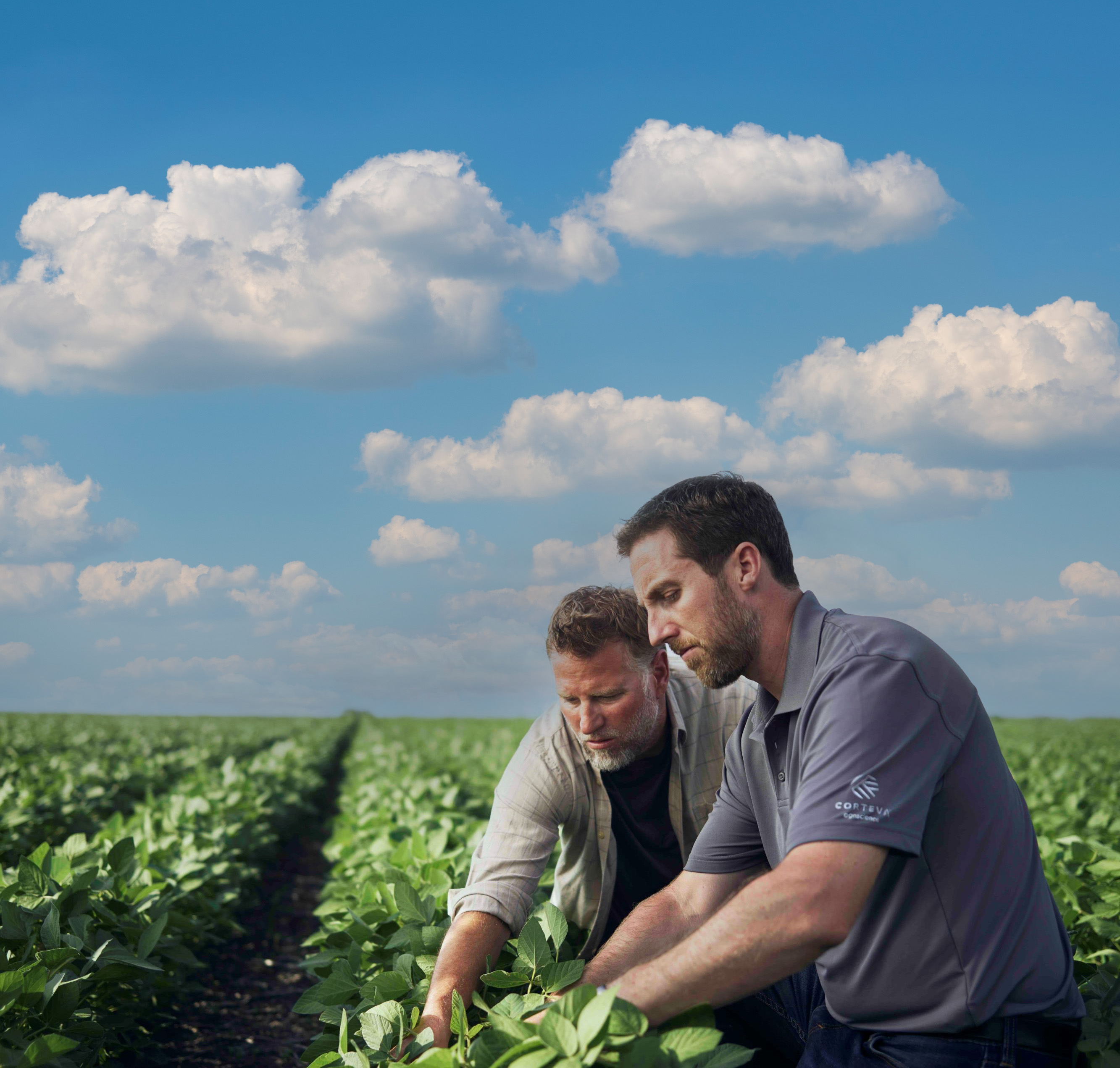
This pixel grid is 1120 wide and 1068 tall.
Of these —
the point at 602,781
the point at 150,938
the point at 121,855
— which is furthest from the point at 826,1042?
the point at 121,855

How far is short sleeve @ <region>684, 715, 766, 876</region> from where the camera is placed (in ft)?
8.48

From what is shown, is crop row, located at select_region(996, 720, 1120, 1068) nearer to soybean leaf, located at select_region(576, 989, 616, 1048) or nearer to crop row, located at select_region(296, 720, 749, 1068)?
crop row, located at select_region(296, 720, 749, 1068)

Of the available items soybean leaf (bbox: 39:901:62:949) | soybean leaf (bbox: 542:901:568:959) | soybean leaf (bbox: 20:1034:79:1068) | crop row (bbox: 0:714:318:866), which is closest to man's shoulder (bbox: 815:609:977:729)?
soybean leaf (bbox: 542:901:568:959)

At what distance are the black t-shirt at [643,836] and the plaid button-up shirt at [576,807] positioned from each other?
0.17 feet

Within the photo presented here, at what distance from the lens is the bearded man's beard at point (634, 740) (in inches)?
122

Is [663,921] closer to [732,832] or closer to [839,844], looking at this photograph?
[732,832]

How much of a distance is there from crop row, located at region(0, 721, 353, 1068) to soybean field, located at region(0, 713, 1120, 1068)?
0.03ft

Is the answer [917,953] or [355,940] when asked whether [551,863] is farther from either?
[917,953]

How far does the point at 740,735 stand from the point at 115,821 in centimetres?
380

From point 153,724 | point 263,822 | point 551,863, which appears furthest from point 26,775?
point 153,724

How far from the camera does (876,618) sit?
2215 mm

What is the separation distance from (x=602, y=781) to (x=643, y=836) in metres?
0.31

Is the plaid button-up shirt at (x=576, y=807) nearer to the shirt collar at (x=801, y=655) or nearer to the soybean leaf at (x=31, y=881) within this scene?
the shirt collar at (x=801, y=655)

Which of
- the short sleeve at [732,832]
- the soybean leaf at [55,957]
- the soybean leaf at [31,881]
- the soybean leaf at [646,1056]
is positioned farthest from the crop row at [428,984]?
the soybean leaf at [31,881]
